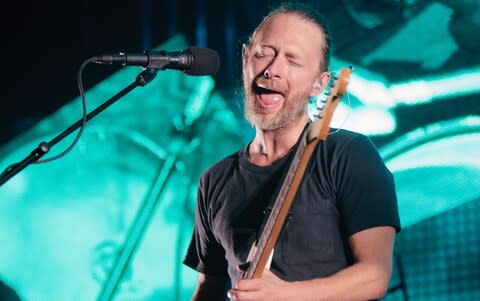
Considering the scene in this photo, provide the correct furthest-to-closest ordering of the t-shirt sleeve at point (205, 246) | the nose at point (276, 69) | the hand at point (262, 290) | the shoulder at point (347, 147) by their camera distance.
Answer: the t-shirt sleeve at point (205, 246), the nose at point (276, 69), the shoulder at point (347, 147), the hand at point (262, 290)

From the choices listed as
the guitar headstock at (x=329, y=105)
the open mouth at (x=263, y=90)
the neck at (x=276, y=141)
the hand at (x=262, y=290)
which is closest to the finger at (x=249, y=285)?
the hand at (x=262, y=290)

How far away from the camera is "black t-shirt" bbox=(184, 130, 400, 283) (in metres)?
1.67

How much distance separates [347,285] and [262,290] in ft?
0.66

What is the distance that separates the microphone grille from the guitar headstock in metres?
0.42

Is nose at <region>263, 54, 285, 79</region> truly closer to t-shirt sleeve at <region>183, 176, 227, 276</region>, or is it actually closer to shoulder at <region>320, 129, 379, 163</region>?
shoulder at <region>320, 129, 379, 163</region>

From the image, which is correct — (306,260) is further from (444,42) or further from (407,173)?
(444,42)

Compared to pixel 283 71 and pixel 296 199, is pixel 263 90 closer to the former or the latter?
pixel 283 71

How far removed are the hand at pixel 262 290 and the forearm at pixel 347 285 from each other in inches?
0.6

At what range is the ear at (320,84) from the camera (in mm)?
1981

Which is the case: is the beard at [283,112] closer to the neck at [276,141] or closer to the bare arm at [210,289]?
the neck at [276,141]

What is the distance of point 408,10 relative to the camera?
2717 millimetres

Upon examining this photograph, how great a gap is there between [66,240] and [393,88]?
62.8 inches

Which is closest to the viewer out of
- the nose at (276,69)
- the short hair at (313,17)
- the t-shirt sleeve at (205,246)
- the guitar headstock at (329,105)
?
the guitar headstock at (329,105)

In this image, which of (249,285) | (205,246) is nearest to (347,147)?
(249,285)
